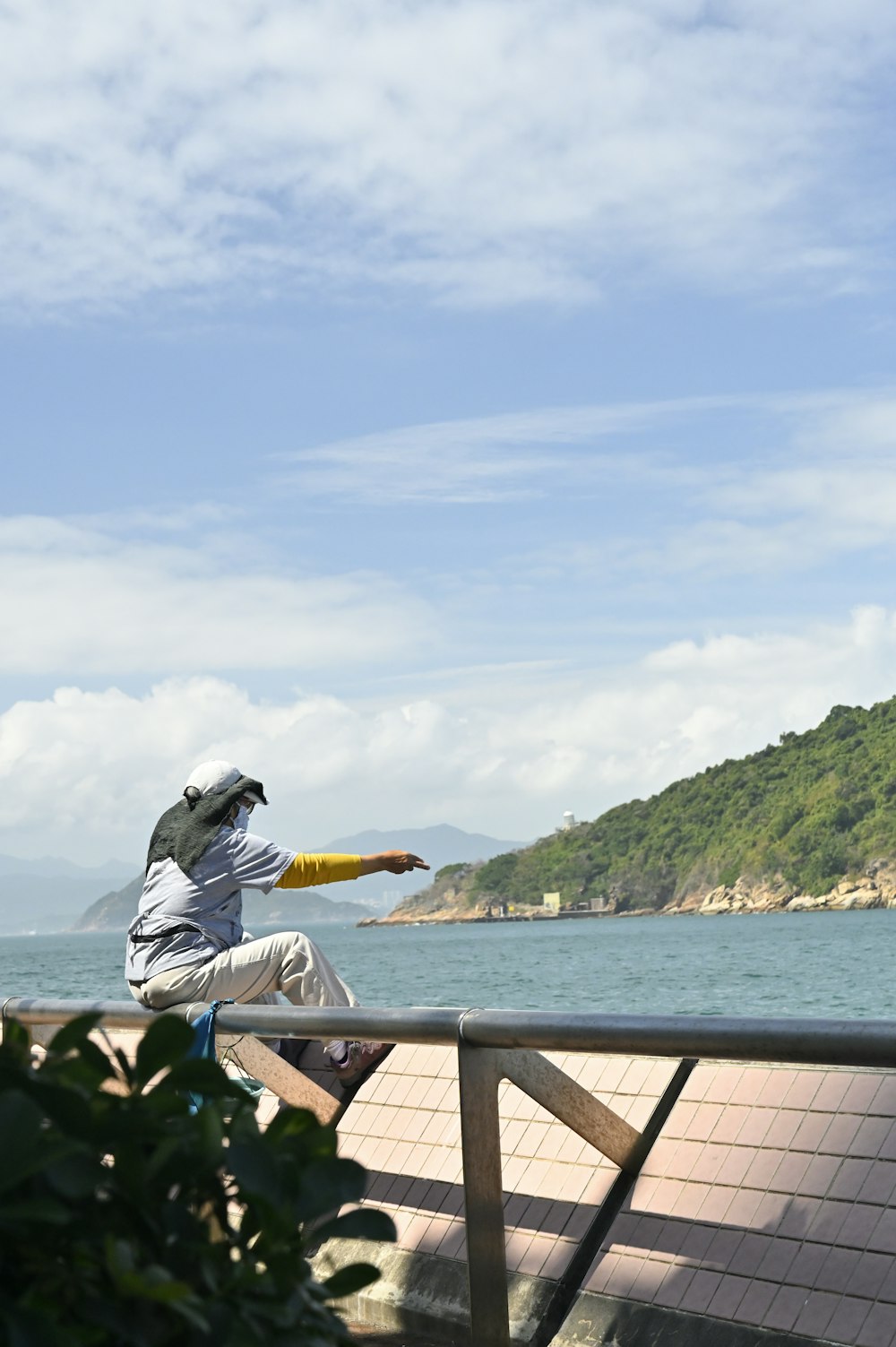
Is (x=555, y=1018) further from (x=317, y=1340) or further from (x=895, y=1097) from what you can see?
(x=317, y=1340)

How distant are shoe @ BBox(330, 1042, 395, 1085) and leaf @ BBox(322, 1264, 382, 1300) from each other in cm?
346

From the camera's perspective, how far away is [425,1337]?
3.74 m

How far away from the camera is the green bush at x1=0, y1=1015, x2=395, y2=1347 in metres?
1.20

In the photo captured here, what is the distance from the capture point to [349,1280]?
1.42 meters

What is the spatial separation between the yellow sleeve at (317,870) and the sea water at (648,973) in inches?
286

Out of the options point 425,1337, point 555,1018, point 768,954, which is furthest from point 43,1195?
point 768,954

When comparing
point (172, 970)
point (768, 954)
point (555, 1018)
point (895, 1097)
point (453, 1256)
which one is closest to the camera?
point (555, 1018)

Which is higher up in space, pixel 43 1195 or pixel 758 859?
pixel 758 859

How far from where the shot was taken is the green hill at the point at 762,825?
430 feet

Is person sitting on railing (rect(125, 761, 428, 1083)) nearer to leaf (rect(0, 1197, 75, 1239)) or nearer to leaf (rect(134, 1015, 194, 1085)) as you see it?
leaf (rect(134, 1015, 194, 1085))

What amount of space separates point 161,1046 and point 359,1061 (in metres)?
3.59

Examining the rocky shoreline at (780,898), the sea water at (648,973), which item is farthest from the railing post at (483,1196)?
the rocky shoreline at (780,898)

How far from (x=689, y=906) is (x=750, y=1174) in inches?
5713

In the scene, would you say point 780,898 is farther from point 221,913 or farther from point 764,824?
point 221,913
